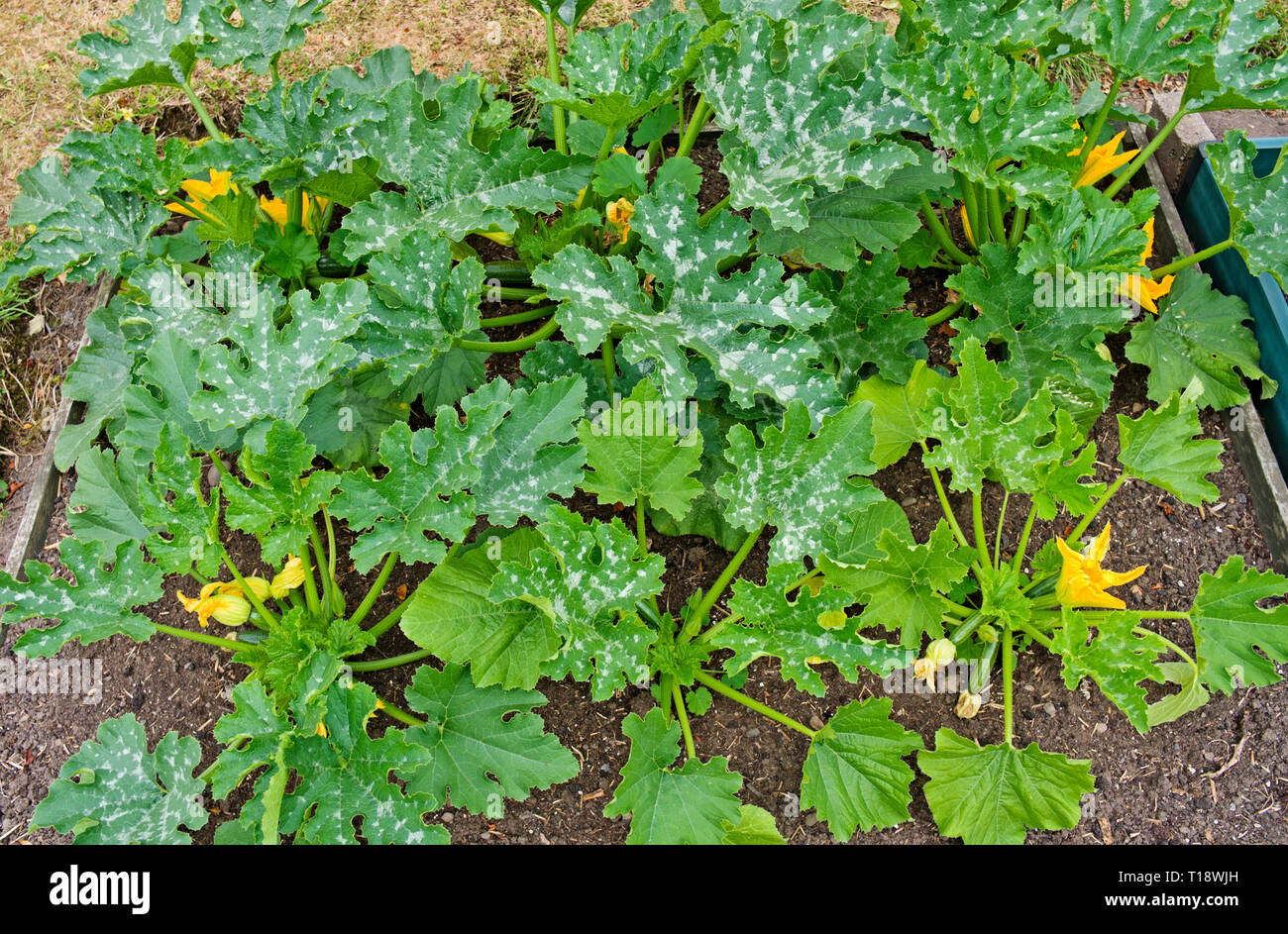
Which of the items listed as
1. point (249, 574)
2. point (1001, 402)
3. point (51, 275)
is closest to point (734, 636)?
point (1001, 402)

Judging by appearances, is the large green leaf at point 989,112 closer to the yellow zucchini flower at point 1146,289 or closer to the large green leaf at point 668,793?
the yellow zucchini flower at point 1146,289

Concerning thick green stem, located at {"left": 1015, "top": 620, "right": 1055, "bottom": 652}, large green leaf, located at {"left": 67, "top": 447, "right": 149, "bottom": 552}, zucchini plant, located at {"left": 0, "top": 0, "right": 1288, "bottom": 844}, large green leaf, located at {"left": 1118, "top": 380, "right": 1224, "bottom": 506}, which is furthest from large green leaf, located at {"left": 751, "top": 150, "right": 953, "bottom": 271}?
large green leaf, located at {"left": 67, "top": 447, "right": 149, "bottom": 552}

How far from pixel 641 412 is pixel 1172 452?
1.48 meters

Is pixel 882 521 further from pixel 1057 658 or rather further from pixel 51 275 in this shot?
pixel 51 275

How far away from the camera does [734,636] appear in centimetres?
252

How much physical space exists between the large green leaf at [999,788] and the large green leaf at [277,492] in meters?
1.80

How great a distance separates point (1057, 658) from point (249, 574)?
2.58m

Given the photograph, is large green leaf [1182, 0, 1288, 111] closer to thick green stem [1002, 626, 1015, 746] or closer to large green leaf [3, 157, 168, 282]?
thick green stem [1002, 626, 1015, 746]

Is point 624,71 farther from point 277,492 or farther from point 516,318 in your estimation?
point 277,492

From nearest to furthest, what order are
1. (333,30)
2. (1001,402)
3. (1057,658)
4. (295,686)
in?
(295,686)
(1001,402)
(1057,658)
(333,30)

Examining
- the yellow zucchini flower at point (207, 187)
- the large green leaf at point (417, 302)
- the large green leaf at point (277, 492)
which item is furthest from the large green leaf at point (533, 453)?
the yellow zucchini flower at point (207, 187)

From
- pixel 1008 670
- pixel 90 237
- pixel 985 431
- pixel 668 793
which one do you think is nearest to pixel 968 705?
pixel 1008 670

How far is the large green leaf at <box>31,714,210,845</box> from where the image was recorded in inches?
95.7

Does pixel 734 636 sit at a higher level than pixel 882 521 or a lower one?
lower
